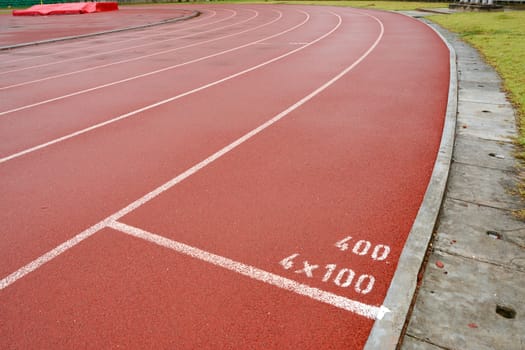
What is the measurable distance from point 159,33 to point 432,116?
16478 millimetres

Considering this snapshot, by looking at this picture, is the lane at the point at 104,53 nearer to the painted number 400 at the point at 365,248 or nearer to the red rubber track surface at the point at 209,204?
the red rubber track surface at the point at 209,204

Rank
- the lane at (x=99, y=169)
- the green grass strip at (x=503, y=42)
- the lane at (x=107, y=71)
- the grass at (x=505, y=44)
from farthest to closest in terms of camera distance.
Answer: the lane at (x=107, y=71) < the green grass strip at (x=503, y=42) < the grass at (x=505, y=44) < the lane at (x=99, y=169)

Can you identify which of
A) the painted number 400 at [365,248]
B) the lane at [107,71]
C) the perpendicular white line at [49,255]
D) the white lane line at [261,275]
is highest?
the lane at [107,71]

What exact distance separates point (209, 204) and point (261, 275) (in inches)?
51.7

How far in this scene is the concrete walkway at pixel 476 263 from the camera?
2.51 m

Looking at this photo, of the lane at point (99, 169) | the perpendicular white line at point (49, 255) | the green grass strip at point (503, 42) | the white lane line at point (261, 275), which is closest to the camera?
the white lane line at point (261, 275)

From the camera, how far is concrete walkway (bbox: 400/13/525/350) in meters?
2.51

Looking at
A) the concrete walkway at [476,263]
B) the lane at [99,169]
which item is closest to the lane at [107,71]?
the lane at [99,169]

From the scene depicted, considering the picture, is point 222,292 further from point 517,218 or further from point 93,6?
point 93,6

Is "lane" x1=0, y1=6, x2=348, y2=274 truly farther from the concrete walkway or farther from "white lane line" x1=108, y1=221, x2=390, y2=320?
the concrete walkway

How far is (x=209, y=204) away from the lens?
169 inches

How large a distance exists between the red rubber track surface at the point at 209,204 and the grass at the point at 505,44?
45.5 inches

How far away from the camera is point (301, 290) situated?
3021mm

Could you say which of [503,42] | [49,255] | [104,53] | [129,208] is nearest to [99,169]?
[129,208]
